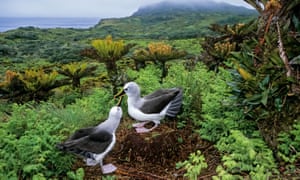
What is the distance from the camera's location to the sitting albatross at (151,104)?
4262 mm

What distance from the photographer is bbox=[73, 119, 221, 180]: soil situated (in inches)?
151

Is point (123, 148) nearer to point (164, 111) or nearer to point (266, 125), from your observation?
point (164, 111)

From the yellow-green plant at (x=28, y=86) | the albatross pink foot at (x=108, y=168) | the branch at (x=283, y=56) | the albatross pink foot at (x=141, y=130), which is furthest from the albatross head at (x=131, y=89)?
the yellow-green plant at (x=28, y=86)

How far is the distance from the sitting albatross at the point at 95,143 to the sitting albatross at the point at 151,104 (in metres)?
0.42

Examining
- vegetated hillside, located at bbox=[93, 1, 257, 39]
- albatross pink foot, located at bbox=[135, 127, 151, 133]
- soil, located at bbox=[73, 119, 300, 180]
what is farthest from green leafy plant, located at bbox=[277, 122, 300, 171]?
vegetated hillside, located at bbox=[93, 1, 257, 39]

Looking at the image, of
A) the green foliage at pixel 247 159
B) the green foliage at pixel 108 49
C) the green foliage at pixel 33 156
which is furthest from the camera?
the green foliage at pixel 108 49

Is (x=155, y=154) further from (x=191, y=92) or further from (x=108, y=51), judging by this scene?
(x=108, y=51)

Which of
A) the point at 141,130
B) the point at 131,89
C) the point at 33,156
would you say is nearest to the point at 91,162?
the point at 33,156

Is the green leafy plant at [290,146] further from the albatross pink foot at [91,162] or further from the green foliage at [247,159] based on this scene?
the albatross pink foot at [91,162]

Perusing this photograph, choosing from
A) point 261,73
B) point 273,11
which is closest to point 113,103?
point 261,73

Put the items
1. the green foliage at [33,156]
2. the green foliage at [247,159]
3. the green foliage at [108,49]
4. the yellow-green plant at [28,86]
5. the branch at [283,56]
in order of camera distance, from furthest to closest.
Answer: the yellow-green plant at [28,86] → the green foliage at [108,49] → the branch at [283,56] → the green foliage at [33,156] → the green foliage at [247,159]

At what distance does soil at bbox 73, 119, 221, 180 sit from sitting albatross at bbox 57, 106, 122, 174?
0.17m

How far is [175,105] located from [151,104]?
0.99ft

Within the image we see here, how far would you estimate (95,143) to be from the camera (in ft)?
12.1
